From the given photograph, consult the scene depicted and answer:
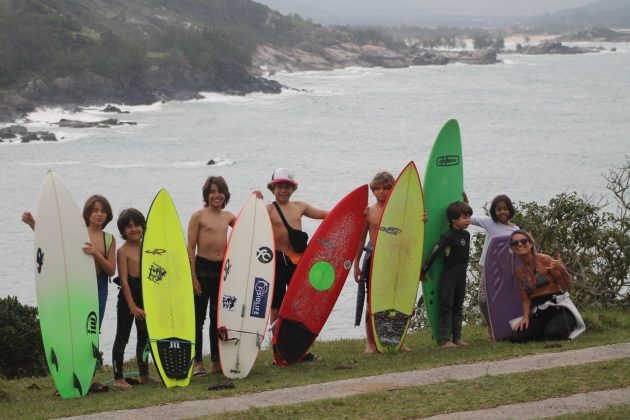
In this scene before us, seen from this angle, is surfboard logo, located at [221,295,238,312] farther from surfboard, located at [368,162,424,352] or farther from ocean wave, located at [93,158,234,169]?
ocean wave, located at [93,158,234,169]

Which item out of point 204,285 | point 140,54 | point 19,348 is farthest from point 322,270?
point 140,54

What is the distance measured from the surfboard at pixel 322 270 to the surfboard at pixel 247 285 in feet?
1.17

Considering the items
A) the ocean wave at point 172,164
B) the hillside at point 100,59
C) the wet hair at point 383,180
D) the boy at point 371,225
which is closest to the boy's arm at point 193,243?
the boy at point 371,225

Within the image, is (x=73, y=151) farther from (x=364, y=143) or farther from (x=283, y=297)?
(x=283, y=297)

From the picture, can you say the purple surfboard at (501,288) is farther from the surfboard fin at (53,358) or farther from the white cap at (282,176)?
the surfboard fin at (53,358)

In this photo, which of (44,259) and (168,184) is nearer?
(44,259)

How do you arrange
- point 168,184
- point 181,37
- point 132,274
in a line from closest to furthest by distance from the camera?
point 132,274, point 168,184, point 181,37

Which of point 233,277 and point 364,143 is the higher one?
point 233,277

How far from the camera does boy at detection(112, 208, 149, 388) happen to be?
27.8ft

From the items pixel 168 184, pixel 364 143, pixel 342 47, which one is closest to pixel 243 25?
pixel 342 47

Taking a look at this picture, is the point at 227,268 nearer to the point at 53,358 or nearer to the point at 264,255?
the point at 264,255

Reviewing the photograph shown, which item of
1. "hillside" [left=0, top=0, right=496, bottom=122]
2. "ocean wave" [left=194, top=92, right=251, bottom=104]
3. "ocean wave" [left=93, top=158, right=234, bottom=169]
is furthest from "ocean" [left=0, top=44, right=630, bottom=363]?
"hillside" [left=0, top=0, right=496, bottom=122]

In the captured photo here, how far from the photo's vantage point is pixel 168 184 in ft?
174

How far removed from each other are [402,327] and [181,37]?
4421 inches
